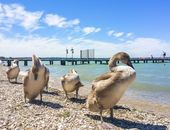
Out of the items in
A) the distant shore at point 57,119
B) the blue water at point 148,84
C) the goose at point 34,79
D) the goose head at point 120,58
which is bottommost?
the blue water at point 148,84

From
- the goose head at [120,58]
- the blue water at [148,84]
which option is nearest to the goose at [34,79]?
the goose head at [120,58]

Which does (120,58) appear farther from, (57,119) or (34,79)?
(34,79)

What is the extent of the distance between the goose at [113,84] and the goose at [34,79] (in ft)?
10.8

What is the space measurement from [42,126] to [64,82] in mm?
6926

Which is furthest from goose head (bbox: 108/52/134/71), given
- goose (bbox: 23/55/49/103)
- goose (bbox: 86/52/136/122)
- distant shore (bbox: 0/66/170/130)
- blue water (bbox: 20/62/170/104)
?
blue water (bbox: 20/62/170/104)

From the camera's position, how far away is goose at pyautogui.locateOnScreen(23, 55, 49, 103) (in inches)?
543

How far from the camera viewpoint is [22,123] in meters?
9.92

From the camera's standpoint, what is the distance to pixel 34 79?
14062 millimetres

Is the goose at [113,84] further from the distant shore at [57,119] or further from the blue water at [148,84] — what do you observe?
the blue water at [148,84]

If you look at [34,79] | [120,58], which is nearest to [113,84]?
[120,58]

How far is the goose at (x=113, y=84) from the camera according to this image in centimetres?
1009

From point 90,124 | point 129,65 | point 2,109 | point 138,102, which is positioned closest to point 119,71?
point 129,65

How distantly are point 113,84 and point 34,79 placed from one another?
4.82 metres

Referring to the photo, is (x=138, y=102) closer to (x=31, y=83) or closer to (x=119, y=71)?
(x=31, y=83)
